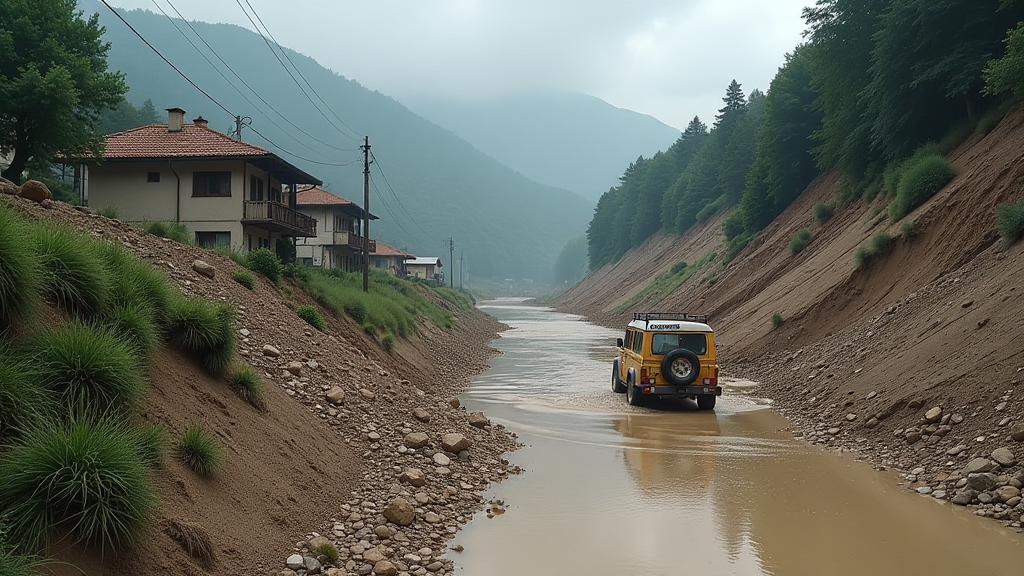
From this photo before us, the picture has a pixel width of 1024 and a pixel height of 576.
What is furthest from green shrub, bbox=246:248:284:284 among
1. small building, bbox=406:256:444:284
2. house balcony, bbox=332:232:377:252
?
small building, bbox=406:256:444:284

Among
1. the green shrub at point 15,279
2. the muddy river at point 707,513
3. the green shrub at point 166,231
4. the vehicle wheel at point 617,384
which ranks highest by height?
the green shrub at point 166,231

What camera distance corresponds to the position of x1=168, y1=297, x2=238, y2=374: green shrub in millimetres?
9578

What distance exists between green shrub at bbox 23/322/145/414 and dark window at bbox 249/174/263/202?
27.2 metres

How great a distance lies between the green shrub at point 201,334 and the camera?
958cm

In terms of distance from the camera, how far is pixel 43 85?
987 inches

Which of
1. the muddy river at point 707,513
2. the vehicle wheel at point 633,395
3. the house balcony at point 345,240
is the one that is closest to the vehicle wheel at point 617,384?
the vehicle wheel at point 633,395

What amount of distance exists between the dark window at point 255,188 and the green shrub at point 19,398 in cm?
2799

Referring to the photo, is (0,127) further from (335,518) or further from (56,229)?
(335,518)

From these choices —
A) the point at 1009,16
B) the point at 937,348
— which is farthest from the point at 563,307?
the point at 937,348

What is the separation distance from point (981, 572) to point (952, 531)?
1312mm

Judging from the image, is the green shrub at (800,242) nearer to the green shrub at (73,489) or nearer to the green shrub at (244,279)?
the green shrub at (244,279)

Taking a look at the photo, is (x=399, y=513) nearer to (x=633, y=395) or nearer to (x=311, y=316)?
(x=311, y=316)

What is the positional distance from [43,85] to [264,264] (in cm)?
1303

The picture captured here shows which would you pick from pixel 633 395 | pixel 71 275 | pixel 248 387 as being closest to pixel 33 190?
pixel 71 275
